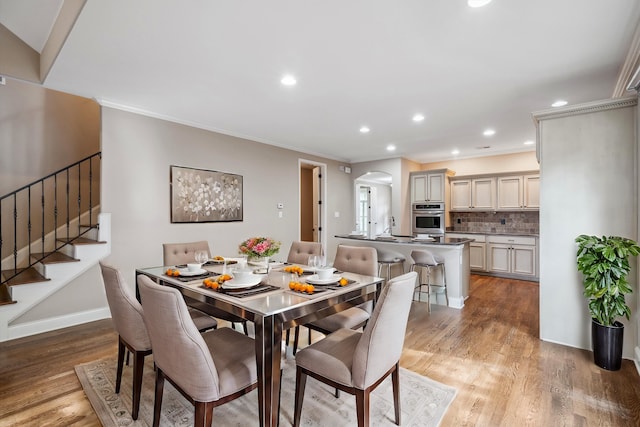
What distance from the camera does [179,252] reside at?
3.04m

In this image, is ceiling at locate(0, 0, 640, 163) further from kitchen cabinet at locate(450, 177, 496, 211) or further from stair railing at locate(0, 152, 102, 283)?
kitchen cabinet at locate(450, 177, 496, 211)

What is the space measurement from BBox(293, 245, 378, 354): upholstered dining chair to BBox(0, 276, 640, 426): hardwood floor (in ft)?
2.08

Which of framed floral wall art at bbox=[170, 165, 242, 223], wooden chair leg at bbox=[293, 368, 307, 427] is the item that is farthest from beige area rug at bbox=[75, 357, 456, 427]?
framed floral wall art at bbox=[170, 165, 242, 223]

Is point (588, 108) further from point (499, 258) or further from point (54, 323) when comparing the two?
point (54, 323)

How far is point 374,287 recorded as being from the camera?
7.14 feet

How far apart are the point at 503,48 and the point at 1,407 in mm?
4299

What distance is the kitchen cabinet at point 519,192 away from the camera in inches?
229

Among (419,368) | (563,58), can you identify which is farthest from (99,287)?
(563,58)

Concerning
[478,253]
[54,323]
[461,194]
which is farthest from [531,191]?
[54,323]

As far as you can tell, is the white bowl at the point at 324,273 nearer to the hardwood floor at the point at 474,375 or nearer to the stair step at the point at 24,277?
the hardwood floor at the point at 474,375

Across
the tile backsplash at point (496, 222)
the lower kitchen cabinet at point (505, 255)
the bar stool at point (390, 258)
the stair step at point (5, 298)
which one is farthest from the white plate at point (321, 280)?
the tile backsplash at point (496, 222)

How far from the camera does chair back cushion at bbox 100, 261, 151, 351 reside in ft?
6.04

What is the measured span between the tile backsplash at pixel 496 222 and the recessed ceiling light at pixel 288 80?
5.20 metres

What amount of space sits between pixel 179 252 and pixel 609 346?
385cm
